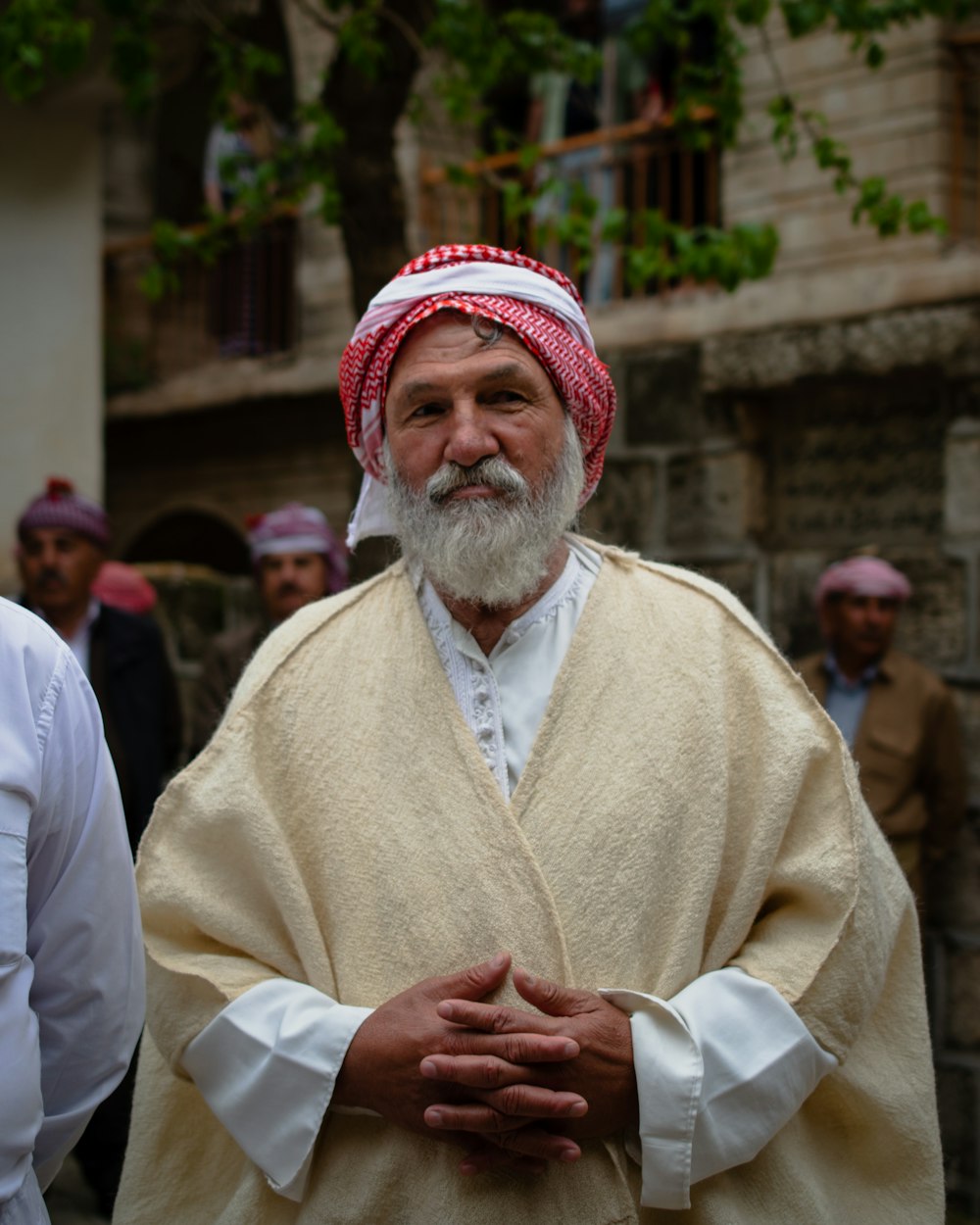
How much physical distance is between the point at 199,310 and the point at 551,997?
10361 mm

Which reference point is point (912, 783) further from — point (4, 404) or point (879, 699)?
point (4, 404)

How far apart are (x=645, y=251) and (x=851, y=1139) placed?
11.4 feet

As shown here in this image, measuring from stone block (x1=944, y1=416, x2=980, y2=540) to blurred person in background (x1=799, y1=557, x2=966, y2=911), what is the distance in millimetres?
280

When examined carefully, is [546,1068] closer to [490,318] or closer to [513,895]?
[513,895]

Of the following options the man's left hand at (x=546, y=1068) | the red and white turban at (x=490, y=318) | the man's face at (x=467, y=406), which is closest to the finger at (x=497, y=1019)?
the man's left hand at (x=546, y=1068)

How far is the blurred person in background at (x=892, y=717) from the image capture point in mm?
5082

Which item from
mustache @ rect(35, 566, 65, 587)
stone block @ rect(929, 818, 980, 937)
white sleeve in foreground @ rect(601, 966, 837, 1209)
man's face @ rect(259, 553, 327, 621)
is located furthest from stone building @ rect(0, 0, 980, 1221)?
white sleeve in foreground @ rect(601, 966, 837, 1209)

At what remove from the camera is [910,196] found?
7.63m

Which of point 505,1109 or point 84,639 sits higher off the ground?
point 84,639

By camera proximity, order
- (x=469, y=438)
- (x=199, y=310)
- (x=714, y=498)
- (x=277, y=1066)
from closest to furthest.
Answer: (x=277, y=1066) → (x=469, y=438) → (x=714, y=498) → (x=199, y=310)

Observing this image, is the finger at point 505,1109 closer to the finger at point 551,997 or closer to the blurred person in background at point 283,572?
the finger at point 551,997

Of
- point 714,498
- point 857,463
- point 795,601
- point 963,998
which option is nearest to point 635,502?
point 714,498

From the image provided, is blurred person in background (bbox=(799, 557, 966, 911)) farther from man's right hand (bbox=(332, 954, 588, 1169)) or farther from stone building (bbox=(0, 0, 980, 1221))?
man's right hand (bbox=(332, 954, 588, 1169))

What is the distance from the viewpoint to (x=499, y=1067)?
2000 mm
